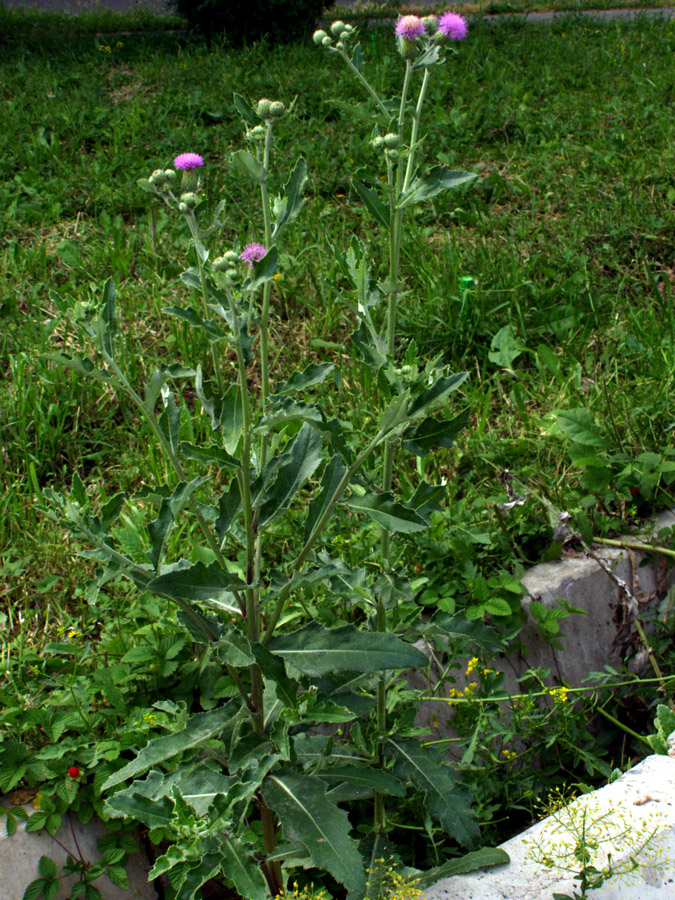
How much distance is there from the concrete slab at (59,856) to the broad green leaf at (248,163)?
151 centimetres

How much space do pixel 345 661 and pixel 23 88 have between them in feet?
20.4

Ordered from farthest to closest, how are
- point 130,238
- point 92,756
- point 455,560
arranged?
point 130,238
point 455,560
point 92,756

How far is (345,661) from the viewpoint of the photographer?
1358 millimetres

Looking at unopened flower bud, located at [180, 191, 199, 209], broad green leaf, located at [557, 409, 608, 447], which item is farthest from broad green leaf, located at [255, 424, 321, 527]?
broad green leaf, located at [557, 409, 608, 447]

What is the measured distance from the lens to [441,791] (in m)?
1.68

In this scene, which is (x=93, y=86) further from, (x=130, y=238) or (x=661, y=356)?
(x=661, y=356)

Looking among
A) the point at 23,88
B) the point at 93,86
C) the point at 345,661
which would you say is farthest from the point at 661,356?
the point at 23,88

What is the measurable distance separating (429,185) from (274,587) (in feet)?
2.94

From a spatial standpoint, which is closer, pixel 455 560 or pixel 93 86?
pixel 455 560

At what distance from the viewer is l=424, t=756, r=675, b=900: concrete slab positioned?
1.50 metres

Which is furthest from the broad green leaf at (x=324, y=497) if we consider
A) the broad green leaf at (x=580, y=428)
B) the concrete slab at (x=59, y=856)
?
the broad green leaf at (x=580, y=428)

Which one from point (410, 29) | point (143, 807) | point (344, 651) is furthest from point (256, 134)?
point (143, 807)

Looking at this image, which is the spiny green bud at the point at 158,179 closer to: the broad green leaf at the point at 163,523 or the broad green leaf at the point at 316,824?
the broad green leaf at the point at 163,523

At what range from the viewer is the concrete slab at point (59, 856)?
1725mm
